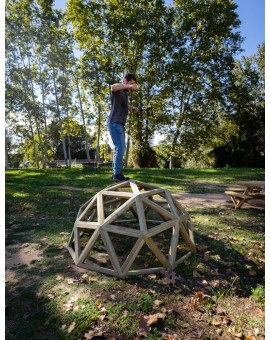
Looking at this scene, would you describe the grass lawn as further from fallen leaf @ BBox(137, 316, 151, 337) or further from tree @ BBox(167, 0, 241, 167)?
tree @ BBox(167, 0, 241, 167)

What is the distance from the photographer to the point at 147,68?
78.6ft

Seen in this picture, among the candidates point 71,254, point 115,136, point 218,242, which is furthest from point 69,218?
point 218,242

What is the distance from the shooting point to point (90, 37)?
946 inches

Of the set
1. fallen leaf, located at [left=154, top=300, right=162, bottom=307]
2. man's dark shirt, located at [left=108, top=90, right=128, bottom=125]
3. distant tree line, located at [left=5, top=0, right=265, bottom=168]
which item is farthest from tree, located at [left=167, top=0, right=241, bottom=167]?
fallen leaf, located at [left=154, top=300, right=162, bottom=307]

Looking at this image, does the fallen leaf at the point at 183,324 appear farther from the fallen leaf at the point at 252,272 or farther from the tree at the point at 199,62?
the tree at the point at 199,62

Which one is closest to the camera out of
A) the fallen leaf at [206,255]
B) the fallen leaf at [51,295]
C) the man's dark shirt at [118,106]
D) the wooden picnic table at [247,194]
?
the fallen leaf at [51,295]

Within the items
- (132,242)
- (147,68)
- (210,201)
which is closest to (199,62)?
(147,68)

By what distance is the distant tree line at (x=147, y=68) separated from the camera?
22.8 meters

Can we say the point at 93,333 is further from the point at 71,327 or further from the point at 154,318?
the point at 154,318

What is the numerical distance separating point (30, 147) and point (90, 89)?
29.6 metres

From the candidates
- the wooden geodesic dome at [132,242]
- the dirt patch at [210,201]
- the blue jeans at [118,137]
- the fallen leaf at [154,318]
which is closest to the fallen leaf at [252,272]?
the wooden geodesic dome at [132,242]

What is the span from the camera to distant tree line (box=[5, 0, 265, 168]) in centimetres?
2281

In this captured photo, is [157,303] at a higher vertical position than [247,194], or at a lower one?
lower

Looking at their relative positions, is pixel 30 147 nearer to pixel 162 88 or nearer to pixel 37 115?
pixel 37 115
